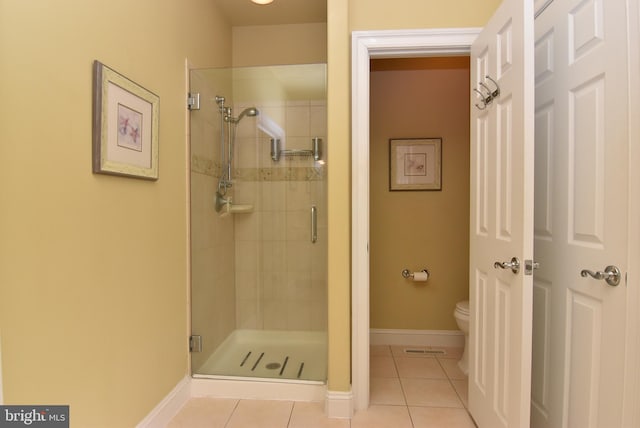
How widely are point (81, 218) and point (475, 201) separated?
5.95 ft

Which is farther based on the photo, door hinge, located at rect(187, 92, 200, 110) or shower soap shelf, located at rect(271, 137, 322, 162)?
shower soap shelf, located at rect(271, 137, 322, 162)

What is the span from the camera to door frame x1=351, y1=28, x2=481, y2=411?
187cm

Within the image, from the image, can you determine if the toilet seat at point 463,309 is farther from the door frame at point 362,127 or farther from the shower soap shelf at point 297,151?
the shower soap shelf at point 297,151

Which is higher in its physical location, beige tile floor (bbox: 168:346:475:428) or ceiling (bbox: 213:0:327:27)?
ceiling (bbox: 213:0:327:27)

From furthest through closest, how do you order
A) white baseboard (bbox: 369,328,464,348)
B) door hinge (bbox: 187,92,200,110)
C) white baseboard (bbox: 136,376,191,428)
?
1. white baseboard (bbox: 369,328,464,348)
2. door hinge (bbox: 187,92,200,110)
3. white baseboard (bbox: 136,376,191,428)

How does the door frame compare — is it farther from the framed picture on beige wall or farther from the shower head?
the framed picture on beige wall

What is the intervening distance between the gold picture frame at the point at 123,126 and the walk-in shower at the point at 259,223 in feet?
1.58

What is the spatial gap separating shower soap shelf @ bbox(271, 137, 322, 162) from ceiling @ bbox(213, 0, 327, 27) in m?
0.98

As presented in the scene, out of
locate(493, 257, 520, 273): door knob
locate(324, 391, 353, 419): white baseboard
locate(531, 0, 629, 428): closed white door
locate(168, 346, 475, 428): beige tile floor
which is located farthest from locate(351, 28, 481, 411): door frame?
locate(493, 257, 520, 273): door knob

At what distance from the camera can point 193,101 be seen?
2.10 m

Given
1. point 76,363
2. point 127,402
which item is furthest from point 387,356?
point 76,363

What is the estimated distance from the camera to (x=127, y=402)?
1.49 meters

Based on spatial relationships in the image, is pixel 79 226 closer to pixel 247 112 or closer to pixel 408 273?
pixel 247 112

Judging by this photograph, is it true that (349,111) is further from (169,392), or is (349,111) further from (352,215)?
(169,392)
